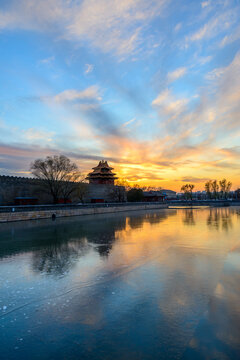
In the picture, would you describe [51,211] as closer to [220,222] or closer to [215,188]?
[220,222]

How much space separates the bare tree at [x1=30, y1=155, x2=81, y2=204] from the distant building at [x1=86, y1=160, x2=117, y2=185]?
86.3 ft

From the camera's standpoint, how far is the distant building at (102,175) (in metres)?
75.0

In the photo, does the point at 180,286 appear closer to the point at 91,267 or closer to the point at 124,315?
the point at 124,315

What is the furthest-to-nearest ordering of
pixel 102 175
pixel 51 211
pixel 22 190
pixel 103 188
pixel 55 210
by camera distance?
pixel 102 175 → pixel 103 188 → pixel 22 190 → pixel 55 210 → pixel 51 211

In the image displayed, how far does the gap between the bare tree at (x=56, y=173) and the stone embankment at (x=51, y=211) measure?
801 cm

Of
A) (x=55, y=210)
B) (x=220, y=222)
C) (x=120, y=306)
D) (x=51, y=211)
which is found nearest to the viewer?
(x=120, y=306)

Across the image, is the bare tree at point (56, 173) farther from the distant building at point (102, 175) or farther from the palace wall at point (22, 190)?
the distant building at point (102, 175)

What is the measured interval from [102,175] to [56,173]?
103ft

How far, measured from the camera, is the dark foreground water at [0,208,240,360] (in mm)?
4641

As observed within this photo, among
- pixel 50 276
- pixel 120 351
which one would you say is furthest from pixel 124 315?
pixel 50 276

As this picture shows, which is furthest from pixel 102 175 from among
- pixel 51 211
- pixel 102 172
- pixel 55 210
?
pixel 51 211

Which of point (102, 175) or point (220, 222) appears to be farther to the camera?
point (102, 175)

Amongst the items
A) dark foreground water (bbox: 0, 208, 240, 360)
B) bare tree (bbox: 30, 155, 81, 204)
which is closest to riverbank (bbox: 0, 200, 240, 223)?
bare tree (bbox: 30, 155, 81, 204)

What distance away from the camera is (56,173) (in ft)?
146
